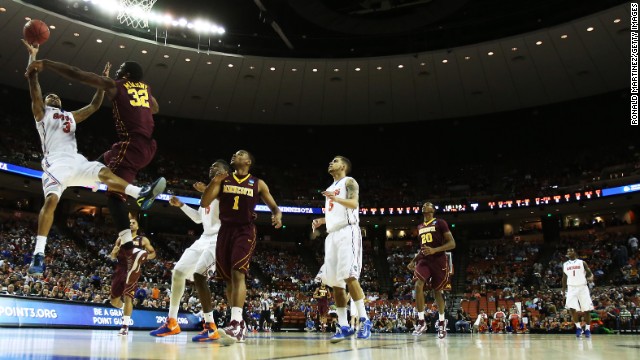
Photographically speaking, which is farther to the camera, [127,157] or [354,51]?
[354,51]

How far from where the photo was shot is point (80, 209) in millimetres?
29672

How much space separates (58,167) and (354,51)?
1985cm

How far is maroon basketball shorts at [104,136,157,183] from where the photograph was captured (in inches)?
230

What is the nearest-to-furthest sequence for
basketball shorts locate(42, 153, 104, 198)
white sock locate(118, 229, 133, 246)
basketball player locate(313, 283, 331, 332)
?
basketball shorts locate(42, 153, 104, 198), white sock locate(118, 229, 133, 246), basketball player locate(313, 283, 331, 332)

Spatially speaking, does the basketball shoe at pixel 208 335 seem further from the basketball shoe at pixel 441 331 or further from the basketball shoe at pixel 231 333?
the basketball shoe at pixel 441 331

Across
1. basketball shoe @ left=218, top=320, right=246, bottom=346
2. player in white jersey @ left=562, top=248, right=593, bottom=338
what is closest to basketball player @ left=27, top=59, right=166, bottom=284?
basketball shoe @ left=218, top=320, right=246, bottom=346

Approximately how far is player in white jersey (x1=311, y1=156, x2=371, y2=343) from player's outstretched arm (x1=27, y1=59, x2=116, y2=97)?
9.17ft

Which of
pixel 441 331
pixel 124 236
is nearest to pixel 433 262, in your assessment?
pixel 441 331

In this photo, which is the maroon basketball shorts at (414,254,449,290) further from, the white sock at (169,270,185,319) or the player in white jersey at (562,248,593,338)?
the white sock at (169,270,185,319)

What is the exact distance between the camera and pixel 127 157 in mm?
5879

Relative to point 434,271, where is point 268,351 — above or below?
below

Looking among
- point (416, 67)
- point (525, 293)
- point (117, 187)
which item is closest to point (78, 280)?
point (117, 187)

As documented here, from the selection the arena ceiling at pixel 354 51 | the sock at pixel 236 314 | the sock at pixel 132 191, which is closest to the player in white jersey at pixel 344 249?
the sock at pixel 236 314

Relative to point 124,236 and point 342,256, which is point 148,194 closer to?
point 124,236
